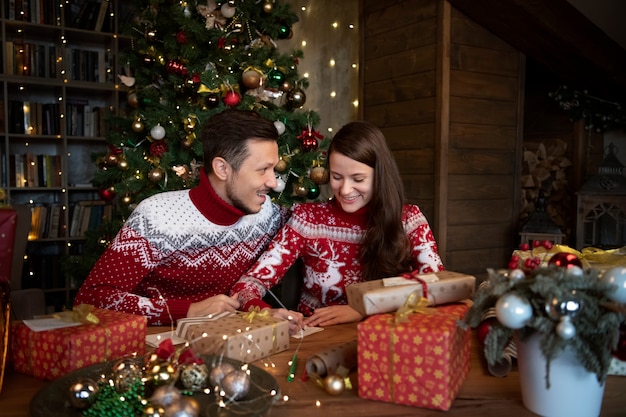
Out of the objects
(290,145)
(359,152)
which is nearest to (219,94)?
(290,145)

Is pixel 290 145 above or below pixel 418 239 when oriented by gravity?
above

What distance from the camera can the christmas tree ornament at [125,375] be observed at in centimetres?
93

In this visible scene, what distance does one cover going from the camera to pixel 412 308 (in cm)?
102

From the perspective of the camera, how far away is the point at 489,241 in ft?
14.1

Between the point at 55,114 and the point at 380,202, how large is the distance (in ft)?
11.7

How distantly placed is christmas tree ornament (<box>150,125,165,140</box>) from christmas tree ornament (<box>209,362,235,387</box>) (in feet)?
7.55

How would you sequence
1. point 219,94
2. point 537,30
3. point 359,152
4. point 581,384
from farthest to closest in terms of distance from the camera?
point 537,30 → point 219,94 → point 359,152 → point 581,384

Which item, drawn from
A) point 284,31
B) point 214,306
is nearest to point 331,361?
point 214,306

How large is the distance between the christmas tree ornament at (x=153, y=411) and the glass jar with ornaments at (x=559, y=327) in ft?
1.61

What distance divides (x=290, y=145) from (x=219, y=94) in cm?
47

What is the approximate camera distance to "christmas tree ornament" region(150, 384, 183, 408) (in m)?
0.86

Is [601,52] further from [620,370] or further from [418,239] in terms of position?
[620,370]

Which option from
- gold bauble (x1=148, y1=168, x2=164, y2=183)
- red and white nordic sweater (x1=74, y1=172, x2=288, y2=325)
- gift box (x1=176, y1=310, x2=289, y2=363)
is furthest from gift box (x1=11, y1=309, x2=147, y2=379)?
gold bauble (x1=148, y1=168, x2=164, y2=183)

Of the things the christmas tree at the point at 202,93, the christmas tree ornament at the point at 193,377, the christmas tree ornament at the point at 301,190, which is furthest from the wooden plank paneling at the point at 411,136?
the christmas tree ornament at the point at 193,377
